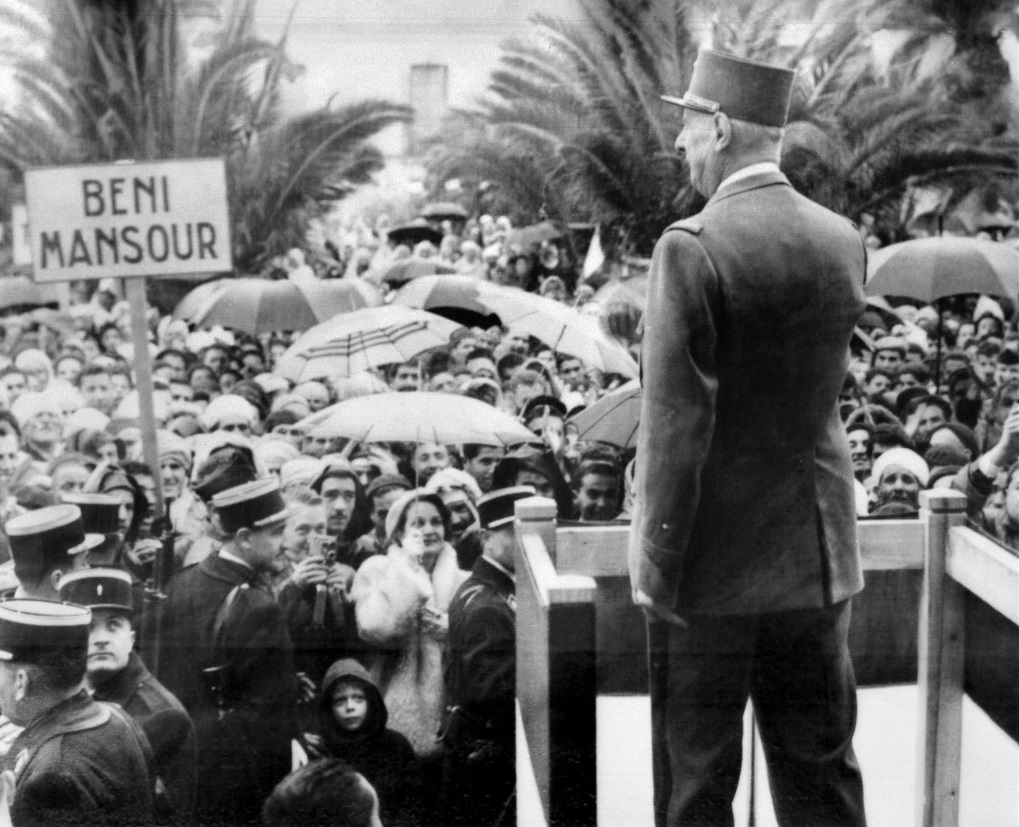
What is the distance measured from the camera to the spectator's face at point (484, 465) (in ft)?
10.8

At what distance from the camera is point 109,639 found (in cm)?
338

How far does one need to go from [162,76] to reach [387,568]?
1321 millimetres

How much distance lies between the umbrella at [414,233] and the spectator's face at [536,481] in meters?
0.60

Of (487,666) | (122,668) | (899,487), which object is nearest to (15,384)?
(122,668)

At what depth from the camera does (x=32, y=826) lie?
3.43 meters

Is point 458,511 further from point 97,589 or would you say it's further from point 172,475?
point 97,589

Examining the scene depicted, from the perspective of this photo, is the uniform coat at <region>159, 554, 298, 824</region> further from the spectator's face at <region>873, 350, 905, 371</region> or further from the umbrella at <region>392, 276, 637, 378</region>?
the spectator's face at <region>873, 350, 905, 371</region>

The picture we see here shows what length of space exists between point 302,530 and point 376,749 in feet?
1.92

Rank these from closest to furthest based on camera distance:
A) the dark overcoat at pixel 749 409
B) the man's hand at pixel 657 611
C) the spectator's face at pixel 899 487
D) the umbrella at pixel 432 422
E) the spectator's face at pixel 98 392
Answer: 1. the dark overcoat at pixel 749 409
2. the man's hand at pixel 657 611
3. the spectator's face at pixel 899 487
4. the umbrella at pixel 432 422
5. the spectator's face at pixel 98 392

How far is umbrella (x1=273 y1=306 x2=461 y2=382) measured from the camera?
3.27 meters

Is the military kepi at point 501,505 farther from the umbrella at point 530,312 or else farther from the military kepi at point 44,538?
the military kepi at point 44,538

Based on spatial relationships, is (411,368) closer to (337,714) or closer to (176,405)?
(176,405)

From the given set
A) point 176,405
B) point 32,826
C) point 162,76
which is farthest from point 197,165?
point 32,826

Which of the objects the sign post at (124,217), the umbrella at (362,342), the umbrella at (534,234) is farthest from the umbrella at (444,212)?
the sign post at (124,217)
